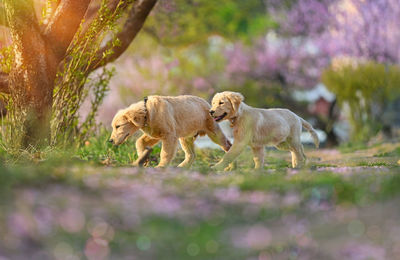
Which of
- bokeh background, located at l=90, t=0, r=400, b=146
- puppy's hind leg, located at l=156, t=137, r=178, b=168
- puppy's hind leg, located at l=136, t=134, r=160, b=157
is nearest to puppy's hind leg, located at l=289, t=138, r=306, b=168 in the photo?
puppy's hind leg, located at l=156, t=137, r=178, b=168

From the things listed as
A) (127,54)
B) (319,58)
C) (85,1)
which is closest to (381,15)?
(319,58)

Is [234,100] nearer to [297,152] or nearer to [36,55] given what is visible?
[297,152]

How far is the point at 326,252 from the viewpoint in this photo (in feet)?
9.70

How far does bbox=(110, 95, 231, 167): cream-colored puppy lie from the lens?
6.07 metres

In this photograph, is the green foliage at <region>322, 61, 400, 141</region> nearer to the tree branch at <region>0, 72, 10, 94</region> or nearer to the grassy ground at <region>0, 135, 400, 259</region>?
the tree branch at <region>0, 72, 10, 94</region>

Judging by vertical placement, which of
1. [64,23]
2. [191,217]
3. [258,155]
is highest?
[64,23]

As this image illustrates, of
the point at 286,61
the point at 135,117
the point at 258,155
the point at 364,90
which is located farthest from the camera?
the point at 286,61

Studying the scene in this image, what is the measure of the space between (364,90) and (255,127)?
9252 mm

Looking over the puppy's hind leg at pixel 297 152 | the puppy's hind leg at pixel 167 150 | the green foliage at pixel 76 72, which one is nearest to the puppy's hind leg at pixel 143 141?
the puppy's hind leg at pixel 167 150

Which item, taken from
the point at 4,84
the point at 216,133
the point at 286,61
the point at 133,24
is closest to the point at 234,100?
the point at 216,133

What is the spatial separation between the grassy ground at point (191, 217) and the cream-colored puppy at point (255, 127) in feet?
6.94

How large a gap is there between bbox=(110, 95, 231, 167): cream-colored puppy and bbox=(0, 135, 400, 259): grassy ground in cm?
197

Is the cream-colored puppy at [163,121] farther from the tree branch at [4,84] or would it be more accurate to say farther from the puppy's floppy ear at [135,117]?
the tree branch at [4,84]

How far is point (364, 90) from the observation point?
14.6 m
